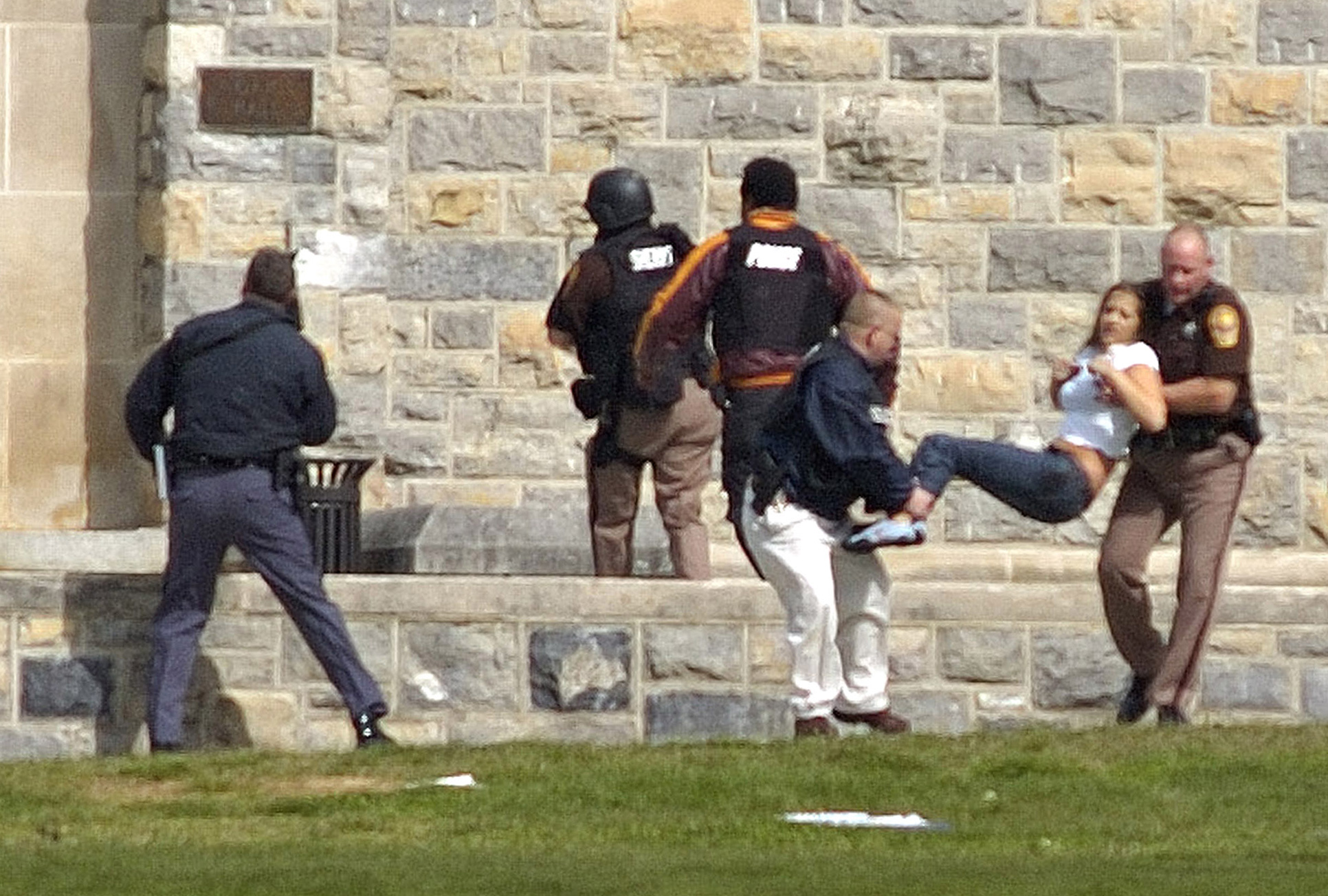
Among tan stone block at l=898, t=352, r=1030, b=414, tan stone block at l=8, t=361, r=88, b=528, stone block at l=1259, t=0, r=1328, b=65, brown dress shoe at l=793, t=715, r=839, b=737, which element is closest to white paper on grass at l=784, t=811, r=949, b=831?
brown dress shoe at l=793, t=715, r=839, b=737

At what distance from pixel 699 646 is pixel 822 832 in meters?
2.67

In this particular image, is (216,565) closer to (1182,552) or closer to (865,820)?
(865,820)

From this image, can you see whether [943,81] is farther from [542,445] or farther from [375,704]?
[375,704]

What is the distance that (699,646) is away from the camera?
1298cm

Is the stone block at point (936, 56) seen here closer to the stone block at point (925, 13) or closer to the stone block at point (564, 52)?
the stone block at point (925, 13)

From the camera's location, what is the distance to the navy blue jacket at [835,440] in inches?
461

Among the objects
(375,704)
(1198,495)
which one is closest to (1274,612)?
(1198,495)

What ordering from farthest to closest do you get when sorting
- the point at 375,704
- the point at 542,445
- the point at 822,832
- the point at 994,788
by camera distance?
the point at 542,445, the point at 375,704, the point at 994,788, the point at 822,832

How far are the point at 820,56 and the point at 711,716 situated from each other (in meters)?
3.79

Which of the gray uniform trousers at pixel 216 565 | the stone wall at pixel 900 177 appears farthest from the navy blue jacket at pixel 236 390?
the stone wall at pixel 900 177

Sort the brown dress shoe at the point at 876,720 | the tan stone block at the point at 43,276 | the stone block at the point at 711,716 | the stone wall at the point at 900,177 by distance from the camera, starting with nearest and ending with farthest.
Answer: the brown dress shoe at the point at 876,720 < the stone block at the point at 711,716 < the stone wall at the point at 900,177 < the tan stone block at the point at 43,276

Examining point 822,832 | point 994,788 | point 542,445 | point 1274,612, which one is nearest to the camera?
point 822,832

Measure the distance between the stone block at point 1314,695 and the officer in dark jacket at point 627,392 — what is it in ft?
6.81

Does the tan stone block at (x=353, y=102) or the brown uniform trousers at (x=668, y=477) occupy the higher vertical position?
the tan stone block at (x=353, y=102)
